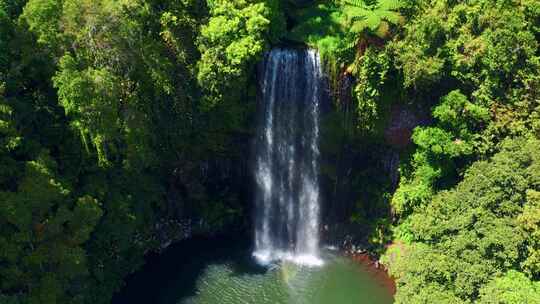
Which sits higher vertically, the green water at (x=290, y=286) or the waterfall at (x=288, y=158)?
the waterfall at (x=288, y=158)

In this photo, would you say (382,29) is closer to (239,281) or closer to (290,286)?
(290,286)

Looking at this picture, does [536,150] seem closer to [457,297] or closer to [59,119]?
[457,297]

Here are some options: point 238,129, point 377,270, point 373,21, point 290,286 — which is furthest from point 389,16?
point 290,286

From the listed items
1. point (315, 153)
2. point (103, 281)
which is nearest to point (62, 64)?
point (103, 281)

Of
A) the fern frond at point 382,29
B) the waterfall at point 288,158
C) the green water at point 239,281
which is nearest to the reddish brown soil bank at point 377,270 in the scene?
the green water at point 239,281

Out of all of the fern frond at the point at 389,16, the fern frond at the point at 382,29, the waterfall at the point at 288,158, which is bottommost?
the waterfall at the point at 288,158

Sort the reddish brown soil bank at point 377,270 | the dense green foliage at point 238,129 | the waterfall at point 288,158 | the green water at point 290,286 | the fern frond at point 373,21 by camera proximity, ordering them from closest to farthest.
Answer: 1. the dense green foliage at point 238,129
2. the fern frond at point 373,21
3. the green water at point 290,286
4. the reddish brown soil bank at point 377,270
5. the waterfall at point 288,158

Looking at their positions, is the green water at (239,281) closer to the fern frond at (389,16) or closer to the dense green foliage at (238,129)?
the dense green foliage at (238,129)
